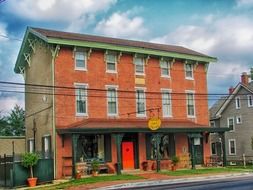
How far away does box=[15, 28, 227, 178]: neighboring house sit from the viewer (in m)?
34.4

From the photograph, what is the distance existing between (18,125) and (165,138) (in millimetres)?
52923

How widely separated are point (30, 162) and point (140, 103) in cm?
1211

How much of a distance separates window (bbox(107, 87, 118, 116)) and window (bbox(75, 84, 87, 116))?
2141 millimetres

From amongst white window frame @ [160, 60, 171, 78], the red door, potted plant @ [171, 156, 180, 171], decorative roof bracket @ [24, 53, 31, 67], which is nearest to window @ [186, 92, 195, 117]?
white window frame @ [160, 60, 171, 78]

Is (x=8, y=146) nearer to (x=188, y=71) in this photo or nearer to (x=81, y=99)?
(x=81, y=99)

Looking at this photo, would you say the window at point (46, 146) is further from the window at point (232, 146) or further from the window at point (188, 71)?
the window at point (232, 146)

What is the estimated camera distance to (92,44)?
35844 mm

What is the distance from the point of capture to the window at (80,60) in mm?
35906

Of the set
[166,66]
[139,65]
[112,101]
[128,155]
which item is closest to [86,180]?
[128,155]

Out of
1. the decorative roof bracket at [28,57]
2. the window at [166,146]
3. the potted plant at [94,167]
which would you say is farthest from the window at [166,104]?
the decorative roof bracket at [28,57]

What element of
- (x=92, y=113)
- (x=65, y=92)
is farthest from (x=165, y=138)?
(x=65, y=92)

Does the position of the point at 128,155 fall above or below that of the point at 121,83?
below

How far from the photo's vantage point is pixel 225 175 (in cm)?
3284

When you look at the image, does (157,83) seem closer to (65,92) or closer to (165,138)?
(165,138)
